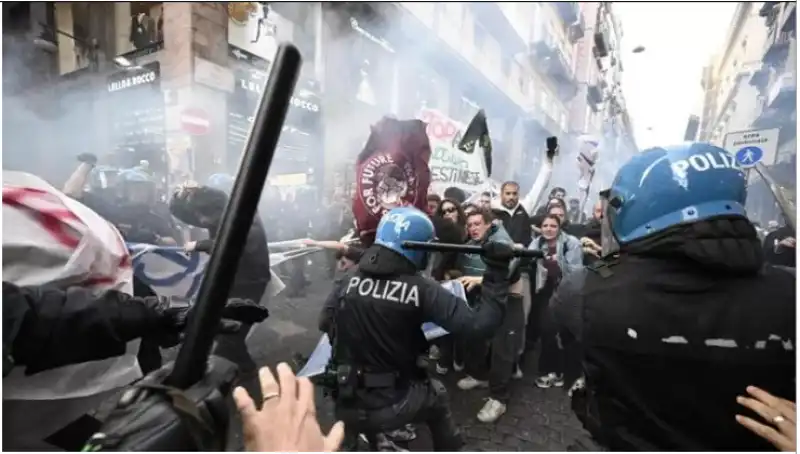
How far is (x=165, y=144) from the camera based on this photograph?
0.98m

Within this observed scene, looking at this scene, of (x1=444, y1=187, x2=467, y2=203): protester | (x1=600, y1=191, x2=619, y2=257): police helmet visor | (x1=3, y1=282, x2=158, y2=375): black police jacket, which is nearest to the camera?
(x1=3, y1=282, x2=158, y2=375): black police jacket

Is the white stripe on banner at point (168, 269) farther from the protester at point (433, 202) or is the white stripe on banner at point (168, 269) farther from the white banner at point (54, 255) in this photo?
the protester at point (433, 202)

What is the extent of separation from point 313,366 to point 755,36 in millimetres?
Answer: 1176

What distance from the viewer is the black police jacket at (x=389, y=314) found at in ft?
3.23

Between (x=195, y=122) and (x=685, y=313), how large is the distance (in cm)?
97

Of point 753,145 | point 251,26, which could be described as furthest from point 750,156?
point 251,26

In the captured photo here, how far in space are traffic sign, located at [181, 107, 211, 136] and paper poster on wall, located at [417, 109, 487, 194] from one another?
483 millimetres

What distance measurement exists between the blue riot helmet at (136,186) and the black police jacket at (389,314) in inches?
18.9

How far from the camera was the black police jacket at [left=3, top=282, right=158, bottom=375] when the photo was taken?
0.54 metres

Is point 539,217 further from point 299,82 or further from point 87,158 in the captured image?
point 87,158

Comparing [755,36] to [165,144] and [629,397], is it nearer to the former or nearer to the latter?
[629,397]

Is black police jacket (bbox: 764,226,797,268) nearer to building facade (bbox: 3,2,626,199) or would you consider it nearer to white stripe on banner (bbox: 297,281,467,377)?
building facade (bbox: 3,2,626,199)

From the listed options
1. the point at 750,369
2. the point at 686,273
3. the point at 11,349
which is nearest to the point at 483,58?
the point at 686,273

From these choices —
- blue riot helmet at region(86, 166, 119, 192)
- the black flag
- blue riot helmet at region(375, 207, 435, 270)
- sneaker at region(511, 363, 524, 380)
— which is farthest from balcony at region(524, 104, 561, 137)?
blue riot helmet at region(86, 166, 119, 192)
